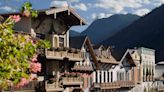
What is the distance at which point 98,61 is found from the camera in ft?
191

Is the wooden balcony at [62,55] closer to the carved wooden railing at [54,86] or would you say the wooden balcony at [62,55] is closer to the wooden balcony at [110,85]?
the carved wooden railing at [54,86]

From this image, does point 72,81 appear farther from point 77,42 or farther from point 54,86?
point 77,42

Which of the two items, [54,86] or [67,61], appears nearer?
[54,86]

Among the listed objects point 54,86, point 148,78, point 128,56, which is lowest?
point 148,78

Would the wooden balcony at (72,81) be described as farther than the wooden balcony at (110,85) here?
No

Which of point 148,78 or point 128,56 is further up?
point 128,56

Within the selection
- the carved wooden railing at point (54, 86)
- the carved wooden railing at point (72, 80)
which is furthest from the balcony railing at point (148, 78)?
the carved wooden railing at point (54, 86)

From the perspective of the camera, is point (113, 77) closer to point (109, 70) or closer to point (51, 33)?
point (109, 70)

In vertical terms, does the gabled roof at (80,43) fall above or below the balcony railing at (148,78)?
above

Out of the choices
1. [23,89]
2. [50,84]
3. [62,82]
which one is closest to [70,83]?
[62,82]

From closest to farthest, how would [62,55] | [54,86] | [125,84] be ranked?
[54,86] < [62,55] < [125,84]

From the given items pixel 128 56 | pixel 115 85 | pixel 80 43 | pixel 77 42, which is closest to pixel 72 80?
pixel 80 43

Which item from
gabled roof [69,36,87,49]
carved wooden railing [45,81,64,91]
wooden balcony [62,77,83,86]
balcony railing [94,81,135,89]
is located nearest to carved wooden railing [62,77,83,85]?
wooden balcony [62,77,83,86]

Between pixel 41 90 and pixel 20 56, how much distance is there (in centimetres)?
2603
